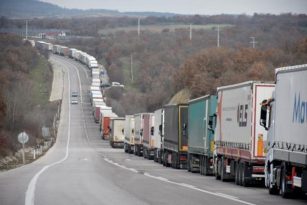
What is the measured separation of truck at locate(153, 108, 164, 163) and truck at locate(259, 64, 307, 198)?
92.5ft

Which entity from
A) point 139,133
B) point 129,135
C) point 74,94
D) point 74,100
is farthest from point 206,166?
point 74,94

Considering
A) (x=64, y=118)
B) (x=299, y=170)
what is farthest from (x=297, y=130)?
(x=64, y=118)

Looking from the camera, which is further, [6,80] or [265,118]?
[6,80]

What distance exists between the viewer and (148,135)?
211 ft

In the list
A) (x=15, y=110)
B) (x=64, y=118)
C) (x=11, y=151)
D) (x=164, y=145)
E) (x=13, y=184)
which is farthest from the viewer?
(x=64, y=118)

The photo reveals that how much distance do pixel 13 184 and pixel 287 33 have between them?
130936 mm

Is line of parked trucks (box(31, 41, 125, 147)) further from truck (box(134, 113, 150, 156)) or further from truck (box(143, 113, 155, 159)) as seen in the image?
truck (box(143, 113, 155, 159))

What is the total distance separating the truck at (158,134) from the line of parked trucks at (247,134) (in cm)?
64

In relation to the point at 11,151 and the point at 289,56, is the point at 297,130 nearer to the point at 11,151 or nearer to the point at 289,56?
the point at 11,151

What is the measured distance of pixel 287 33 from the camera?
15775 centimetres

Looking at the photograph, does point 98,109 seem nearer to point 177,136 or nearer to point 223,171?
point 177,136

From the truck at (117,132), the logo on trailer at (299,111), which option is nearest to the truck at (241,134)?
the logo on trailer at (299,111)

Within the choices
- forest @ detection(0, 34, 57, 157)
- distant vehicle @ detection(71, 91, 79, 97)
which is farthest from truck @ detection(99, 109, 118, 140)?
distant vehicle @ detection(71, 91, 79, 97)

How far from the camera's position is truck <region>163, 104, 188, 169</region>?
47219 mm
